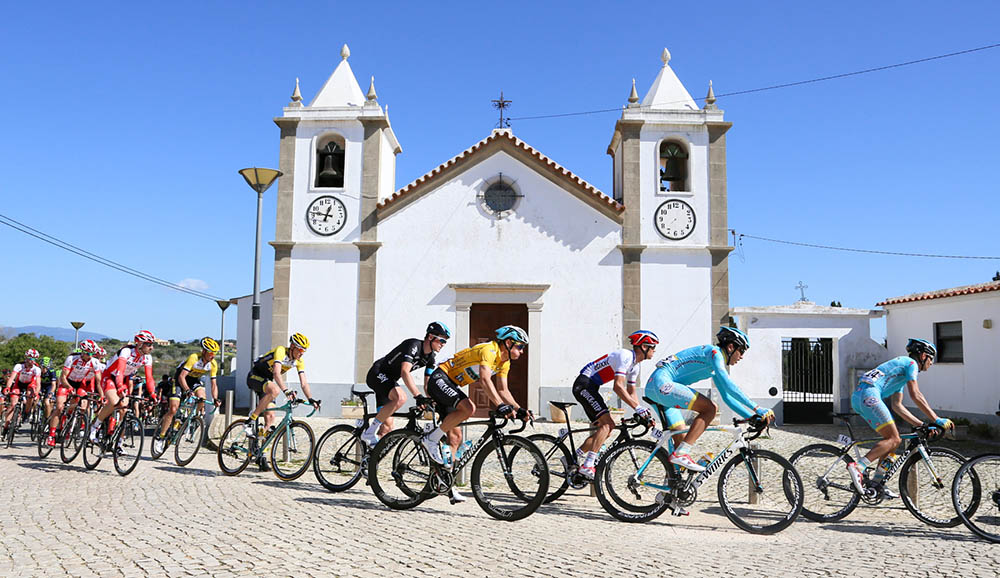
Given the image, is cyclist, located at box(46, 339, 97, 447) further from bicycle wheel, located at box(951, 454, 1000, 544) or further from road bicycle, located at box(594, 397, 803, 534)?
bicycle wheel, located at box(951, 454, 1000, 544)

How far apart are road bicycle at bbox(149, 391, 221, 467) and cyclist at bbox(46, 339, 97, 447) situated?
1.63 meters

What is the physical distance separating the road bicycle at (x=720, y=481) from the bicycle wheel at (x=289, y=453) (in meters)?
3.72

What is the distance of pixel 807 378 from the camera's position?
1731cm

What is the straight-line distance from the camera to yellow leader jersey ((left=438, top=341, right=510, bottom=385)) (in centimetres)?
661

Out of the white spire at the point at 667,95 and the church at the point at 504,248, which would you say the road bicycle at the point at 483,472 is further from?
the white spire at the point at 667,95

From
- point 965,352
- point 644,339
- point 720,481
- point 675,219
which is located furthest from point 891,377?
point 965,352

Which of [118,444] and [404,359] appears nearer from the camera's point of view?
[404,359]

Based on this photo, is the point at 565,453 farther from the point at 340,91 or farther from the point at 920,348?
the point at 340,91

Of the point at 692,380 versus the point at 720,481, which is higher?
the point at 692,380

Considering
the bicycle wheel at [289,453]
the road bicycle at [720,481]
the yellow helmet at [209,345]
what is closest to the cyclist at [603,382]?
the road bicycle at [720,481]

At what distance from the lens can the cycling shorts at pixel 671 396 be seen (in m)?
6.53

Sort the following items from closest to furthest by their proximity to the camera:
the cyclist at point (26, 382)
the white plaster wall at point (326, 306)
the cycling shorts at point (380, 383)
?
the cycling shorts at point (380, 383) < the cyclist at point (26, 382) < the white plaster wall at point (326, 306)

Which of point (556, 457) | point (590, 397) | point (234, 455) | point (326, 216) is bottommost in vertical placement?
point (234, 455)

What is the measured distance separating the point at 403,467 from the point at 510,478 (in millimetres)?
1130
